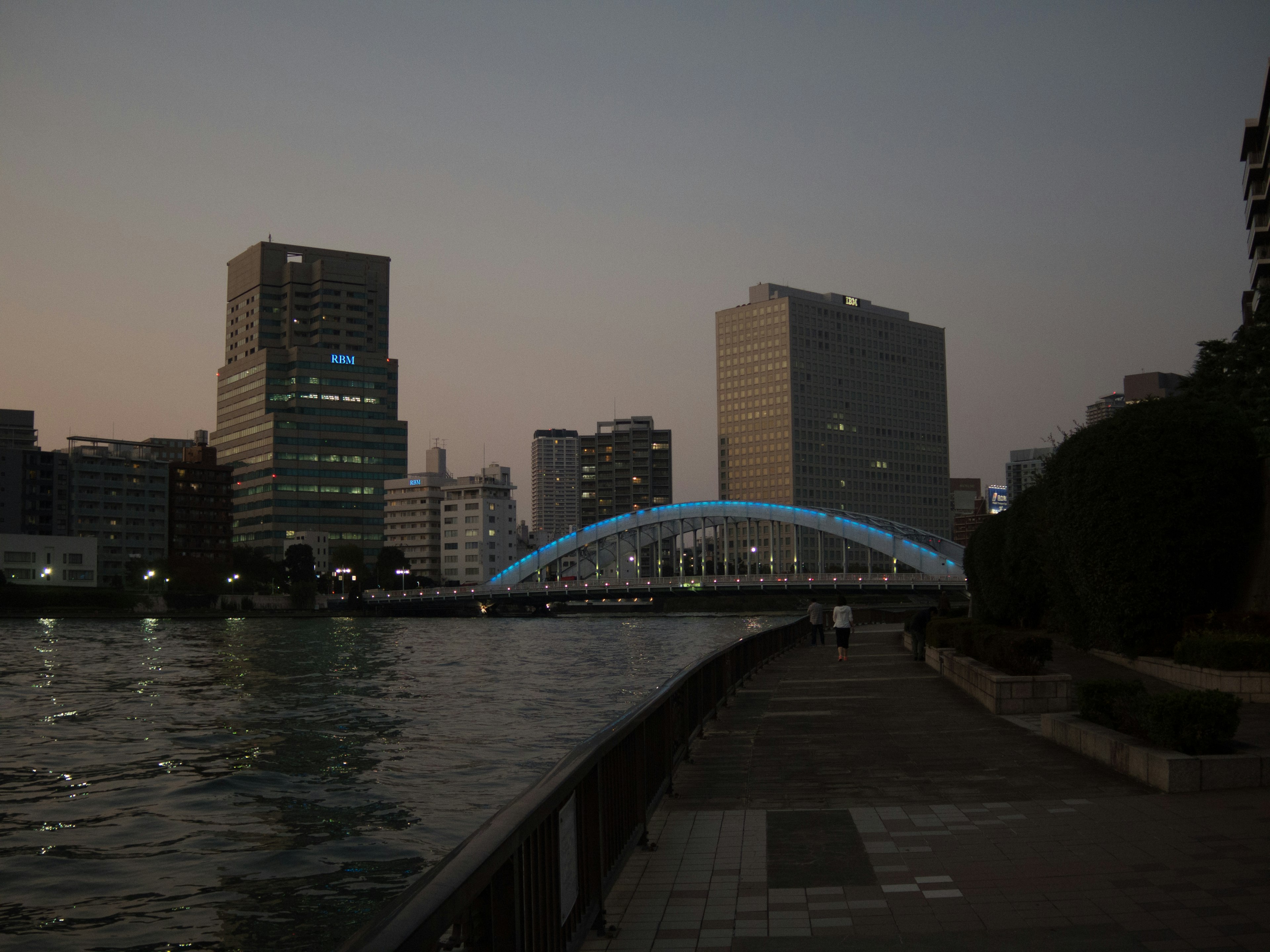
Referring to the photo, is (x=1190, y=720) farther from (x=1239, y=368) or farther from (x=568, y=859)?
(x=1239, y=368)

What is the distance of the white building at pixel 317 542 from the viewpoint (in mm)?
194250

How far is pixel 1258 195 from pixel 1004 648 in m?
72.1

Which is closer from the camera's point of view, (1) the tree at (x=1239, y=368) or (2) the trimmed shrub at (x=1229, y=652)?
(2) the trimmed shrub at (x=1229, y=652)

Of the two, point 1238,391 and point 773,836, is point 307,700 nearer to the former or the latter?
point 773,836

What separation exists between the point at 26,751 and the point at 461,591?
11826 centimetres

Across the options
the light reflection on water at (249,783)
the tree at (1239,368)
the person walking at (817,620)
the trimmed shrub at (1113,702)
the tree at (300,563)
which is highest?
the tree at (1239,368)

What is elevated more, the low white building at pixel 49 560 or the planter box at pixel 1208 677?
the low white building at pixel 49 560

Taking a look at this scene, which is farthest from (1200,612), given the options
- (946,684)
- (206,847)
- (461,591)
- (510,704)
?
(461,591)

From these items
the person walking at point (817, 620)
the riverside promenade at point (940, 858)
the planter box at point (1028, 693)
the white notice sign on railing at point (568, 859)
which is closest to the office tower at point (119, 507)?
the person walking at point (817, 620)

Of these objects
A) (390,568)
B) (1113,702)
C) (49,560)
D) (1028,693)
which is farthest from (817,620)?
(390,568)

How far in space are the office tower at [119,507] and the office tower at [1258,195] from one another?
13142 cm

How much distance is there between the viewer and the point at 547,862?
5.43 m

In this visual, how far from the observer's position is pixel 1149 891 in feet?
22.6

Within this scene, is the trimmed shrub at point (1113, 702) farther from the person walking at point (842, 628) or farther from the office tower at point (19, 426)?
the office tower at point (19, 426)
